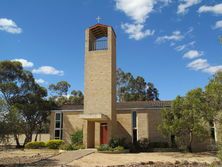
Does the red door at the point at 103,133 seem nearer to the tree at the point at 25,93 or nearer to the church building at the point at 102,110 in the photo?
the church building at the point at 102,110

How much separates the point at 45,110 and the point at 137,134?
14.7 m

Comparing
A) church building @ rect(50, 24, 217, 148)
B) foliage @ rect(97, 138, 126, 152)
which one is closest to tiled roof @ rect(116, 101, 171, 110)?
church building @ rect(50, 24, 217, 148)

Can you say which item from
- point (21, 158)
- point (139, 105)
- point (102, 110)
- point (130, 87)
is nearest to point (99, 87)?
point (102, 110)

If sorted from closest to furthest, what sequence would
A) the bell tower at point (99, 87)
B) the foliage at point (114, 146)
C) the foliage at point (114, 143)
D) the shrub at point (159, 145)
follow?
the foliage at point (114, 146), the foliage at point (114, 143), the bell tower at point (99, 87), the shrub at point (159, 145)

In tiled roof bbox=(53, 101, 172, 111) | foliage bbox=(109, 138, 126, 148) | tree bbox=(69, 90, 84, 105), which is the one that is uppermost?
tree bbox=(69, 90, 84, 105)

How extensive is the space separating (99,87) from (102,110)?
2.43m

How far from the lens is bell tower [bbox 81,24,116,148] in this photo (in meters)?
29.5

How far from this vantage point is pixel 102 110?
29.5 meters

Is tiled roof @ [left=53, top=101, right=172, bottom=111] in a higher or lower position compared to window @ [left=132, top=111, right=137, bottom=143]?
higher

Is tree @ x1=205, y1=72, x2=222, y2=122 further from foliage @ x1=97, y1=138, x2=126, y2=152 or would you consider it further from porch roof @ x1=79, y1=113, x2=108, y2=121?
porch roof @ x1=79, y1=113, x2=108, y2=121

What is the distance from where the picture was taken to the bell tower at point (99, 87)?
29.5 metres

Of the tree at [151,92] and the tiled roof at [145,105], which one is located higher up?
the tree at [151,92]

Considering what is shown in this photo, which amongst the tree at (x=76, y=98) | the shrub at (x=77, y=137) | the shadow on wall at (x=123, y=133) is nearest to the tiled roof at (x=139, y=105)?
the shadow on wall at (x=123, y=133)

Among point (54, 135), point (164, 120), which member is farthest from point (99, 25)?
point (54, 135)
